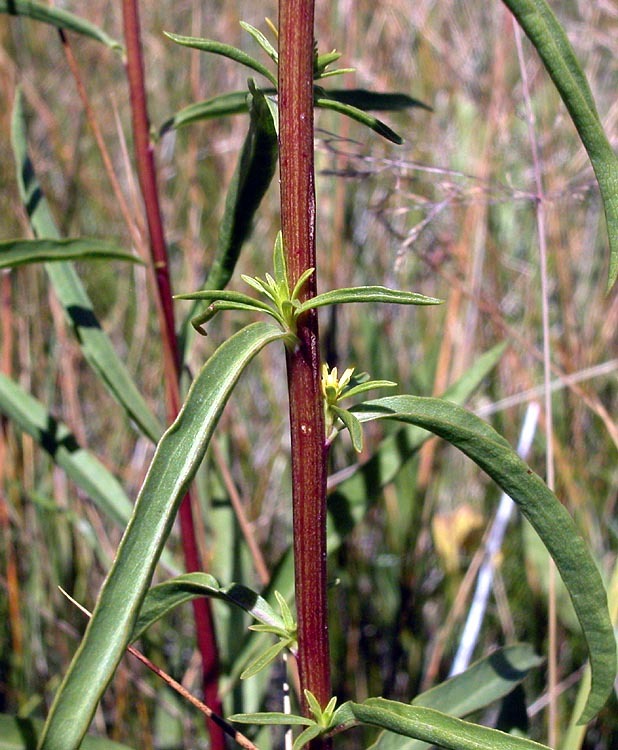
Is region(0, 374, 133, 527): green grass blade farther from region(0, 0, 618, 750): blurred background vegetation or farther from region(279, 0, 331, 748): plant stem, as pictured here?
region(279, 0, 331, 748): plant stem

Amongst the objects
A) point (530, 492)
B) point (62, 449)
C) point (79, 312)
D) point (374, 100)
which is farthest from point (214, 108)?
point (530, 492)

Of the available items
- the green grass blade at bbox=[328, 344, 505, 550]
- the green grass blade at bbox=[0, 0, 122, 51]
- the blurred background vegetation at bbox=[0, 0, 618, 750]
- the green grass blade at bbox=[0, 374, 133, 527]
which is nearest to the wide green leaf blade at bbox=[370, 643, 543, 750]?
the green grass blade at bbox=[328, 344, 505, 550]

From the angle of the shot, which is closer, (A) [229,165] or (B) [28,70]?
(A) [229,165]

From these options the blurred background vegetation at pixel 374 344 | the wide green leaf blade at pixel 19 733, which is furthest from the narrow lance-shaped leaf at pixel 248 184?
the wide green leaf blade at pixel 19 733

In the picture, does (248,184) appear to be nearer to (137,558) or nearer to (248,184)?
(248,184)

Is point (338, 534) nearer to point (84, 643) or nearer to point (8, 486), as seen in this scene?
point (84, 643)

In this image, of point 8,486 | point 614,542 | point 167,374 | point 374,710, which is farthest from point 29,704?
point 614,542

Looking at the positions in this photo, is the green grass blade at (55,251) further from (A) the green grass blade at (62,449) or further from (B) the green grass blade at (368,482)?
(B) the green grass blade at (368,482)
